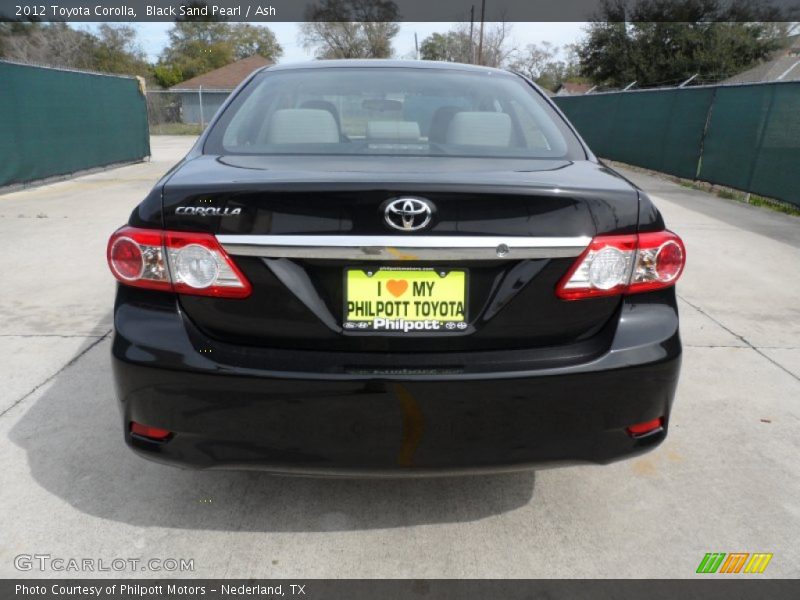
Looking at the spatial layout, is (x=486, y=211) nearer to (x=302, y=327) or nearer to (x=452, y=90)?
(x=302, y=327)

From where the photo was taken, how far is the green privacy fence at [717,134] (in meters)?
9.66

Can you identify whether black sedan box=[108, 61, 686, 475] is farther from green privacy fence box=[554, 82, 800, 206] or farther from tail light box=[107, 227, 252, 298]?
green privacy fence box=[554, 82, 800, 206]

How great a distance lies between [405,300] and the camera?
1.83 metres

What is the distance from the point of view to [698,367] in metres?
3.77

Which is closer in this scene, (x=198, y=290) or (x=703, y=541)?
(x=198, y=290)

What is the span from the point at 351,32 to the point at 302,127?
6657 centimetres

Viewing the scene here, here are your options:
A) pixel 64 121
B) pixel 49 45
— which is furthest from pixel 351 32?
pixel 64 121

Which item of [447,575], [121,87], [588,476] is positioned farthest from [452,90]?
[121,87]

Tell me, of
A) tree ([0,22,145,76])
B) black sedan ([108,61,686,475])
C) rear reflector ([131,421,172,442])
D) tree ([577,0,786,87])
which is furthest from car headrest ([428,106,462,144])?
tree ([0,22,145,76])

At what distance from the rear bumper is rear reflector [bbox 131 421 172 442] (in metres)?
0.02

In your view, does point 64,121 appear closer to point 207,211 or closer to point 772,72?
point 207,211

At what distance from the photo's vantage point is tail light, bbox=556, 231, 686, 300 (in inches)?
73.9

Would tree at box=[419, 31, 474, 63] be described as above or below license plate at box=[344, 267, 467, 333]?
above

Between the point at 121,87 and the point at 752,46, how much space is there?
30.7 metres
